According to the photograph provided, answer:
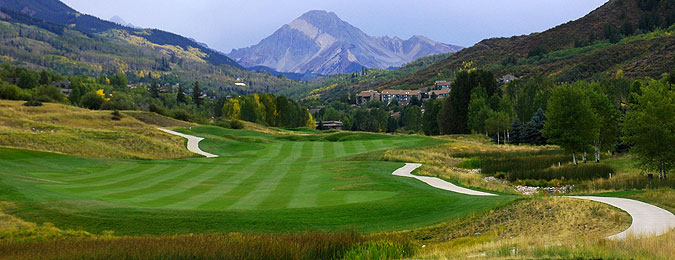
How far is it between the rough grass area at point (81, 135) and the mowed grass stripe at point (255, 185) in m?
12.1

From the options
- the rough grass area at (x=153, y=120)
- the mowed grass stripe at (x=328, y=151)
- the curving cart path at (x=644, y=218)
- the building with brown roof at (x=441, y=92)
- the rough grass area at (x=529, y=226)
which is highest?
the building with brown roof at (x=441, y=92)

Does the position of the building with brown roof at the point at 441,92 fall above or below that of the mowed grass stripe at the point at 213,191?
above

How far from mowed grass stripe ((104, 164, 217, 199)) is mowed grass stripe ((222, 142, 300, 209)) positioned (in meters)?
3.32

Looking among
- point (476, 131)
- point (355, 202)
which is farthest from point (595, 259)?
point (476, 131)

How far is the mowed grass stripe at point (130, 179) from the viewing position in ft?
66.7

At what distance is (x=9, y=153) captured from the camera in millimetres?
28203

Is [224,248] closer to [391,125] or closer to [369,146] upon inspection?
[369,146]

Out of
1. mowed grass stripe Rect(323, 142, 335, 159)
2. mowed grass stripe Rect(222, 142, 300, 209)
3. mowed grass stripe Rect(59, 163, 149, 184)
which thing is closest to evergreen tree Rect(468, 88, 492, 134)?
mowed grass stripe Rect(323, 142, 335, 159)

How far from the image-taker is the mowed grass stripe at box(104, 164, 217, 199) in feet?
63.2

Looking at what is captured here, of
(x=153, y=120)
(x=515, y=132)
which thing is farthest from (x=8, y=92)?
(x=515, y=132)

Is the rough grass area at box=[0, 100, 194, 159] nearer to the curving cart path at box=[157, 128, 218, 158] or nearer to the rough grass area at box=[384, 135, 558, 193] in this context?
the curving cart path at box=[157, 128, 218, 158]

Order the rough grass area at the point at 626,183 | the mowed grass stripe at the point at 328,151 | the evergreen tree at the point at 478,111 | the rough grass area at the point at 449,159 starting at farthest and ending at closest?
the evergreen tree at the point at 478,111, the mowed grass stripe at the point at 328,151, the rough grass area at the point at 449,159, the rough grass area at the point at 626,183

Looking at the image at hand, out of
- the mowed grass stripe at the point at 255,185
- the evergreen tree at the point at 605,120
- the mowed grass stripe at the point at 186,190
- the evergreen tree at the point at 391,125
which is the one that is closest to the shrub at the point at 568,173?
the evergreen tree at the point at 605,120

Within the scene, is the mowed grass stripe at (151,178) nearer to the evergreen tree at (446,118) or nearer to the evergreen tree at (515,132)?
the evergreen tree at (515,132)
